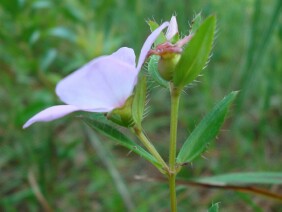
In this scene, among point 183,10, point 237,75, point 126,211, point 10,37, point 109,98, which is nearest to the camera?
point 109,98

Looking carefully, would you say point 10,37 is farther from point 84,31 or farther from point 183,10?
point 183,10

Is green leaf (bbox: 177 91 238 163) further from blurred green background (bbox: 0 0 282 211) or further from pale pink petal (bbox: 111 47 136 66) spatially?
blurred green background (bbox: 0 0 282 211)

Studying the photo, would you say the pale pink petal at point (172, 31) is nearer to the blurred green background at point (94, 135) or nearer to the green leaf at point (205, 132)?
the green leaf at point (205, 132)

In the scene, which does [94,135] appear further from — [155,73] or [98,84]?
[98,84]

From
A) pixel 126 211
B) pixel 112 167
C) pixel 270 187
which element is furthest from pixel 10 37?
pixel 270 187

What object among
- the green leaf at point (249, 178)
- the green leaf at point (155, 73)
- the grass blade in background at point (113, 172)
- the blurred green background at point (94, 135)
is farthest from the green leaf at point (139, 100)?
the grass blade in background at point (113, 172)

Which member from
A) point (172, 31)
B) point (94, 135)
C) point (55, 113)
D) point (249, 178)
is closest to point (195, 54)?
point (172, 31)
